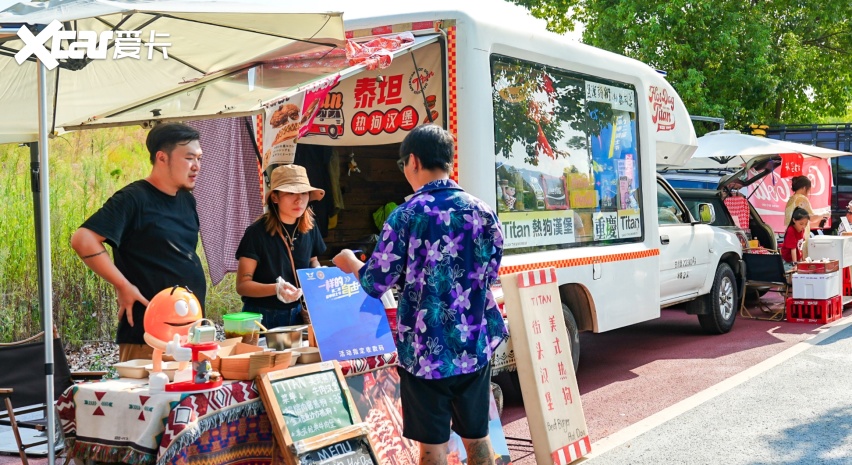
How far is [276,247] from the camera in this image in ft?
16.3

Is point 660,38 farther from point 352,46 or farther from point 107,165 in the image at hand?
point 352,46

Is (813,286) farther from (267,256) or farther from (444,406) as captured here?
(444,406)

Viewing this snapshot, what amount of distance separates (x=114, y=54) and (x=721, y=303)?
7.80 meters

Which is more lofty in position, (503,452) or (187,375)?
(187,375)

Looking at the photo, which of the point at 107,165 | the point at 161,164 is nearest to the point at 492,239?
the point at 161,164

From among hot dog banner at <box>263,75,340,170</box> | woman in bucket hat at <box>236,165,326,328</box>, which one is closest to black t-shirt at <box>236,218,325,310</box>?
woman in bucket hat at <box>236,165,326,328</box>


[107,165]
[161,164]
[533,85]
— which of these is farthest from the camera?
[107,165]

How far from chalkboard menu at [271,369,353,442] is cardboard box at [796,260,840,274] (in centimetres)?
853

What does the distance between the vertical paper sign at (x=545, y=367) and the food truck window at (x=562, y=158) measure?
4.09 ft

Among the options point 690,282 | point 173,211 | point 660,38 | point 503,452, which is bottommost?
point 503,452

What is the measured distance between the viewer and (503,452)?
4.85 metres

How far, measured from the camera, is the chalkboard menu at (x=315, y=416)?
3664mm

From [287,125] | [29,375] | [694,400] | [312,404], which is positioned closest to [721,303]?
[694,400]

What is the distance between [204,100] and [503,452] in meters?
2.99
